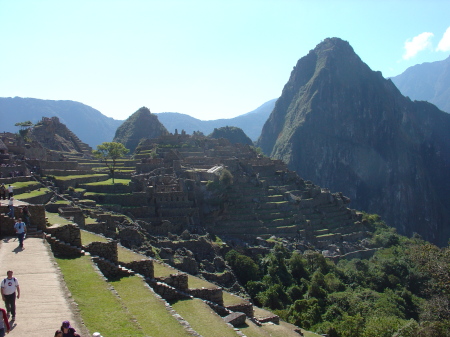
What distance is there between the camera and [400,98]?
188500 mm

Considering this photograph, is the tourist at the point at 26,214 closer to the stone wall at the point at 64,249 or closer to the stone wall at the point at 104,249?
the stone wall at the point at 64,249

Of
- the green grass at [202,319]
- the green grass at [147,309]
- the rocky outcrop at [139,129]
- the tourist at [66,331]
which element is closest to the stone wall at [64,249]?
the green grass at [147,309]

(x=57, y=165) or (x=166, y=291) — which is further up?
(x=57, y=165)

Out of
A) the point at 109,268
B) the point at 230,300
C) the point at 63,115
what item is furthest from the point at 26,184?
the point at 63,115

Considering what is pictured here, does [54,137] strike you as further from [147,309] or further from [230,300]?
[147,309]

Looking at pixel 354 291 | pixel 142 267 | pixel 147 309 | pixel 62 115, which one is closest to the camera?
pixel 147 309

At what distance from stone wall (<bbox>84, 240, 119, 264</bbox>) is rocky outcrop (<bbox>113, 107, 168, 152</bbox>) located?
95045 mm

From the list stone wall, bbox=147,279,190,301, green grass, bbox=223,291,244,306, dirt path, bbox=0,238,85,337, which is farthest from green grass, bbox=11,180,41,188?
stone wall, bbox=147,279,190,301

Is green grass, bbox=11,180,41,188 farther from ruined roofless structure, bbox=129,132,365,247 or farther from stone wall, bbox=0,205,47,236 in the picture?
stone wall, bbox=0,205,47,236

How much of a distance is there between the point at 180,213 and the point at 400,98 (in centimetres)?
17747

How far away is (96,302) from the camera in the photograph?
9312 millimetres

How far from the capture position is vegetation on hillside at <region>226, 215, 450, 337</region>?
23.4m

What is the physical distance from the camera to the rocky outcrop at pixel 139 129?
4291 inches

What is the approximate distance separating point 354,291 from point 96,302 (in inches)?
1100
